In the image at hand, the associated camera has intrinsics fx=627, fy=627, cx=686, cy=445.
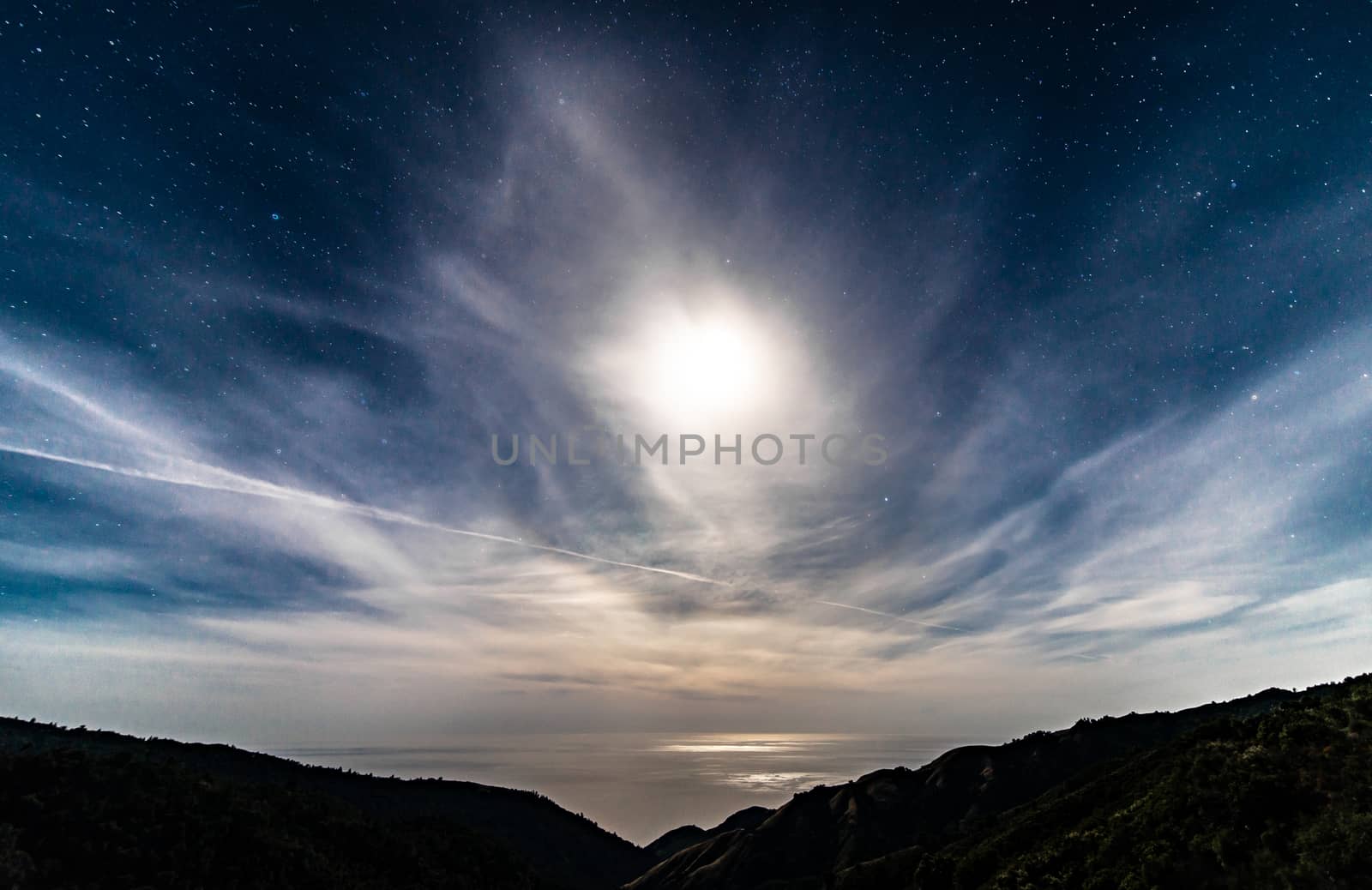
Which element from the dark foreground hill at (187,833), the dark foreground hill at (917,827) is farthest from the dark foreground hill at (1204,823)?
the dark foreground hill at (187,833)

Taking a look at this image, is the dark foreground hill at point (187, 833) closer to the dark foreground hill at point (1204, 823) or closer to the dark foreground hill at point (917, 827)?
the dark foreground hill at point (917, 827)

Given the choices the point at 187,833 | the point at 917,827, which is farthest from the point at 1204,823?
the point at 917,827

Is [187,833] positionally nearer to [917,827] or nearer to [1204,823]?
[1204,823]

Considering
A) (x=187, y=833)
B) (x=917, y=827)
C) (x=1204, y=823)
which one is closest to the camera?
(x=1204, y=823)

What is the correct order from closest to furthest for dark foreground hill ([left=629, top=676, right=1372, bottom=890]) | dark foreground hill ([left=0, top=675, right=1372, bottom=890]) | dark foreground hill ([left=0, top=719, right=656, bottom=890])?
dark foreground hill ([left=629, top=676, right=1372, bottom=890]) < dark foreground hill ([left=0, top=675, right=1372, bottom=890]) < dark foreground hill ([left=0, top=719, right=656, bottom=890])

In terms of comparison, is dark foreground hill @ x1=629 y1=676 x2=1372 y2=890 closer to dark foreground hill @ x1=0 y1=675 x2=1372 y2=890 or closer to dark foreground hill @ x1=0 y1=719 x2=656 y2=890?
dark foreground hill @ x1=0 y1=675 x2=1372 y2=890

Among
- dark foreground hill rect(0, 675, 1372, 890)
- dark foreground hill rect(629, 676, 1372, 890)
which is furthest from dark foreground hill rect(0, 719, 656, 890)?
dark foreground hill rect(629, 676, 1372, 890)

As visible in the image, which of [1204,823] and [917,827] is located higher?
[1204,823]

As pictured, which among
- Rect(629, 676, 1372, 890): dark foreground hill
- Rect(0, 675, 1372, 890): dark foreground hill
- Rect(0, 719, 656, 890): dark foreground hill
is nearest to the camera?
Rect(629, 676, 1372, 890): dark foreground hill
